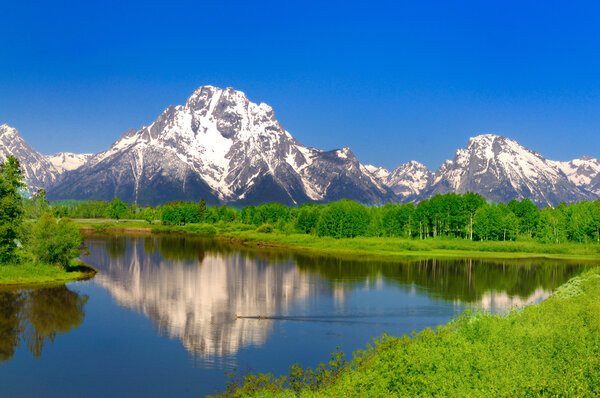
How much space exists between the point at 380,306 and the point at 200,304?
2361cm

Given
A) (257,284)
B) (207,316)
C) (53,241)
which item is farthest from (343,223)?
(207,316)

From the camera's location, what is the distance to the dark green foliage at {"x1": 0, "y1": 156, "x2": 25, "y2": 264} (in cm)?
7294

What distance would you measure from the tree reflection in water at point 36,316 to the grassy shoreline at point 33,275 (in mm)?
4374

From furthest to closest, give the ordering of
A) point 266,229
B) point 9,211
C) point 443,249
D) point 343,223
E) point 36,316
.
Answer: point 266,229 < point 343,223 < point 443,249 < point 9,211 < point 36,316

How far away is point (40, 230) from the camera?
7656 centimetres

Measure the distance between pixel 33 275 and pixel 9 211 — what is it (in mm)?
10370

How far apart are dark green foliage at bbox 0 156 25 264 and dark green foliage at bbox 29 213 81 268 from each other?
258 cm

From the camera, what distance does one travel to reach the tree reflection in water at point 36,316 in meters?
46.2


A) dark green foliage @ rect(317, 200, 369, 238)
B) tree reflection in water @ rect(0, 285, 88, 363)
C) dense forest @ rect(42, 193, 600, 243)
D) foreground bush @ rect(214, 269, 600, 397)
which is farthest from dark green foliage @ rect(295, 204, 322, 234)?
foreground bush @ rect(214, 269, 600, 397)

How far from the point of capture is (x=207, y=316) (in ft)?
188

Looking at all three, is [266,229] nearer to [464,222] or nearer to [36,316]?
[464,222]

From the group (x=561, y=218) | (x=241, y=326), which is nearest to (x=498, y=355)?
A: (x=241, y=326)

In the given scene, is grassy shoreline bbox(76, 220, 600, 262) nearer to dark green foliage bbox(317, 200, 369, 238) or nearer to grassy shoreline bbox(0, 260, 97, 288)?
dark green foliage bbox(317, 200, 369, 238)

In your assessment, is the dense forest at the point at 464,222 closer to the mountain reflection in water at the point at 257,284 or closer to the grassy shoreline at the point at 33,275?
the mountain reflection in water at the point at 257,284
